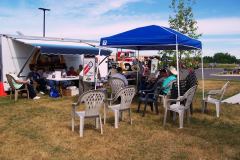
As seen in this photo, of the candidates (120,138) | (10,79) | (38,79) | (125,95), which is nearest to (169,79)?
(125,95)

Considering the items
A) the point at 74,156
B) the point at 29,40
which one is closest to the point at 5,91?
the point at 29,40

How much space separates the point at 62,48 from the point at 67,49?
0.22 m

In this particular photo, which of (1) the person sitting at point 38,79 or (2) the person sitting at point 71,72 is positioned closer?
(1) the person sitting at point 38,79

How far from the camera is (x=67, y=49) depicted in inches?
483

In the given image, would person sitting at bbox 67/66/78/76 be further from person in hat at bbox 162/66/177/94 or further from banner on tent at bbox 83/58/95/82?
person in hat at bbox 162/66/177/94

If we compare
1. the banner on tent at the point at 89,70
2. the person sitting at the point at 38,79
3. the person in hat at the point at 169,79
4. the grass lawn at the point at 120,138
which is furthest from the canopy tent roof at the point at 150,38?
the person sitting at the point at 38,79

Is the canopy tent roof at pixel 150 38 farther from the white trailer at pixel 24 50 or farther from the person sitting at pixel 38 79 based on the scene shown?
the person sitting at pixel 38 79

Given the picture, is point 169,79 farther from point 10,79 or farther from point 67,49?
point 10,79

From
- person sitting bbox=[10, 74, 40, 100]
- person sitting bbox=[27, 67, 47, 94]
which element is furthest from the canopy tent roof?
person sitting bbox=[27, 67, 47, 94]

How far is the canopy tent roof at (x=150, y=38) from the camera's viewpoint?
8.20m

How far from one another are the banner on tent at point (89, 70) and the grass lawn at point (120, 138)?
258 cm

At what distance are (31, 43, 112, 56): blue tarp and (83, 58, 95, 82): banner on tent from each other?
1631mm

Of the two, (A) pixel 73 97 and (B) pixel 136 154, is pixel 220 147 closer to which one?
(B) pixel 136 154

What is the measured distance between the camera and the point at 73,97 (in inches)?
448
